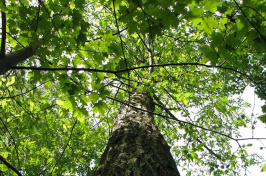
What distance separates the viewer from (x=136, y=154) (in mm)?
1363

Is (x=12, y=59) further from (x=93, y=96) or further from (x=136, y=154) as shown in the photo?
(x=136, y=154)

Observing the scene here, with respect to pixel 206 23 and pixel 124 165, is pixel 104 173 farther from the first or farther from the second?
pixel 206 23

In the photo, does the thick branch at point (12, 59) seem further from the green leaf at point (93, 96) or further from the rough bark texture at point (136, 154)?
the rough bark texture at point (136, 154)

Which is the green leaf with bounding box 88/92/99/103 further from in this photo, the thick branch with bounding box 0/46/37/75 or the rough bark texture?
the thick branch with bounding box 0/46/37/75

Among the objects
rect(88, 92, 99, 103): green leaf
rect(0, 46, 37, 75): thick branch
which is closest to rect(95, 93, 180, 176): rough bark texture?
rect(88, 92, 99, 103): green leaf

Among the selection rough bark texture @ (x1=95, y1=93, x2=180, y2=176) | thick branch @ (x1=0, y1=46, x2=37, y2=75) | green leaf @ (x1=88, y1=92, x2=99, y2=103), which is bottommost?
rough bark texture @ (x1=95, y1=93, x2=180, y2=176)

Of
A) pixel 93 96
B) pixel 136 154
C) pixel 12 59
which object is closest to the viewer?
pixel 136 154

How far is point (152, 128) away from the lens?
1957 mm

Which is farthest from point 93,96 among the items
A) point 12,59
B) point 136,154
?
point 12,59

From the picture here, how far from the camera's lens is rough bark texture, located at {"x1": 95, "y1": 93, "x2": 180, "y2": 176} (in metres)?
1.20

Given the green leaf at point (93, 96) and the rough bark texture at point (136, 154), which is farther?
the green leaf at point (93, 96)

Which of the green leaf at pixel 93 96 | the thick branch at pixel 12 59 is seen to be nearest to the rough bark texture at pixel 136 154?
the green leaf at pixel 93 96

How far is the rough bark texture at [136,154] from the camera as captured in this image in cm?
120

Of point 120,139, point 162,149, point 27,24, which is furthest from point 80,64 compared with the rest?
point 162,149
